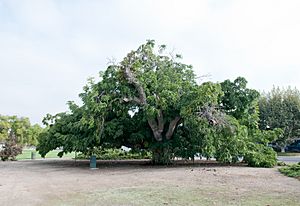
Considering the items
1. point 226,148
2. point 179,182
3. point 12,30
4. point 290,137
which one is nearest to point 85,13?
point 12,30

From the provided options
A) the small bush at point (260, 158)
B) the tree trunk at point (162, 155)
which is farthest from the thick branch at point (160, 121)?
the small bush at point (260, 158)

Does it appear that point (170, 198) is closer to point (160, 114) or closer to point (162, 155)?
point (160, 114)

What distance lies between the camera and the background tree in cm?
3056

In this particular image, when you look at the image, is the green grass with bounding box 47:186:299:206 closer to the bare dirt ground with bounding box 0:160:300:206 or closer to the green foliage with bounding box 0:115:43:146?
the bare dirt ground with bounding box 0:160:300:206

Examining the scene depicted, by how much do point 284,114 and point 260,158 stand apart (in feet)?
57.4

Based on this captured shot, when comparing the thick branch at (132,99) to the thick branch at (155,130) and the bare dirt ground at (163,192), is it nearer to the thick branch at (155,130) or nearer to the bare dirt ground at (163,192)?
the thick branch at (155,130)

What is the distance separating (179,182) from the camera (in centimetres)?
982

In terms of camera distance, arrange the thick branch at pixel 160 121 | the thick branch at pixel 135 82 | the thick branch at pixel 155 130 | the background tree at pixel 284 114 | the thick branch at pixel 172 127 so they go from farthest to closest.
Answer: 1. the background tree at pixel 284 114
2. the thick branch at pixel 155 130
3. the thick branch at pixel 172 127
4. the thick branch at pixel 160 121
5. the thick branch at pixel 135 82

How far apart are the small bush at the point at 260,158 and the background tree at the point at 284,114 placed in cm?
1566

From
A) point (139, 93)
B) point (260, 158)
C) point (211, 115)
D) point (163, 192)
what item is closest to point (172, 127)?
point (139, 93)

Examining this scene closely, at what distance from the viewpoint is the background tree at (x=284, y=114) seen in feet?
100

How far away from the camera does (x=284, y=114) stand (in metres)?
30.8

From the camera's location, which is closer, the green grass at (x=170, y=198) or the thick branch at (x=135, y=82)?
the green grass at (x=170, y=198)

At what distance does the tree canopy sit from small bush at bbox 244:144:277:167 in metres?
0.35
